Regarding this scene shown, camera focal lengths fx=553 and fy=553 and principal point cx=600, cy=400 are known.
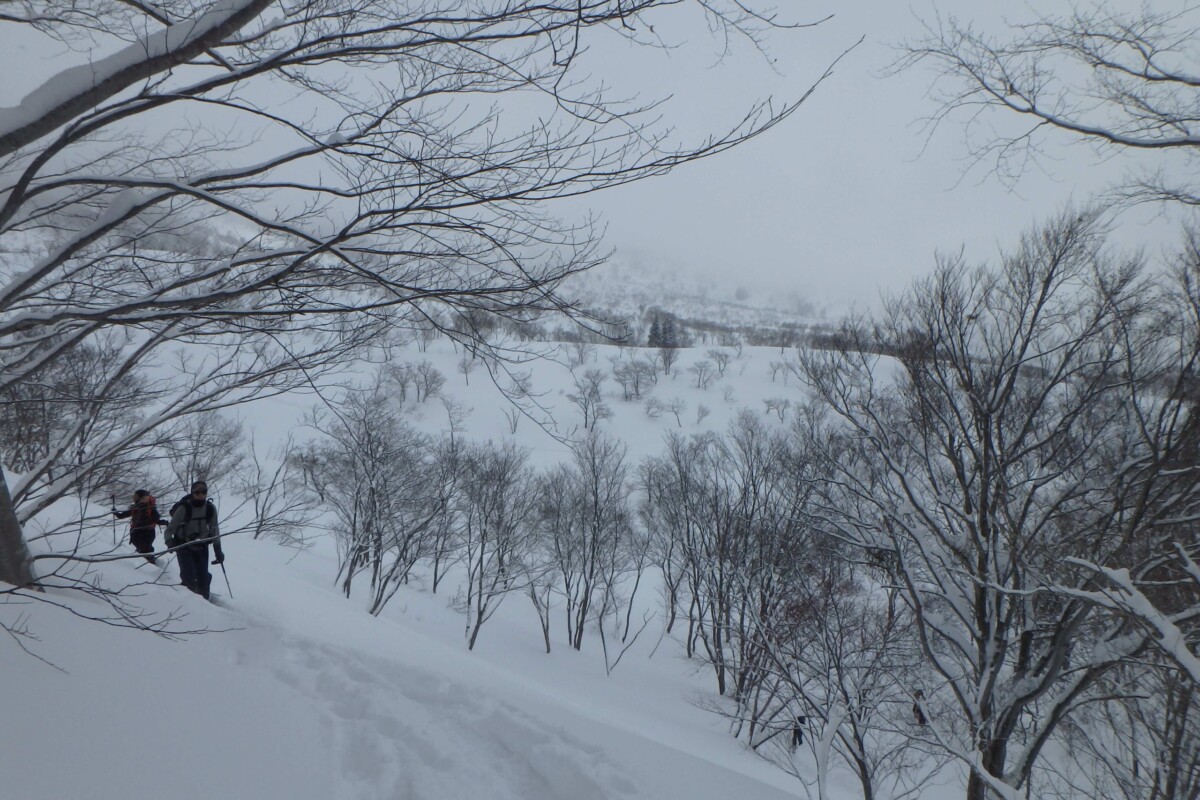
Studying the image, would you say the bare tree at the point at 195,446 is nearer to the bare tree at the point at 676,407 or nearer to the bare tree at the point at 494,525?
the bare tree at the point at 494,525

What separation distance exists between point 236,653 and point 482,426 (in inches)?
1666

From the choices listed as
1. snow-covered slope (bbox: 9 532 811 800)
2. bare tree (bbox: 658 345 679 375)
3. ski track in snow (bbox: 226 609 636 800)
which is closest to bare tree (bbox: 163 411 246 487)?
snow-covered slope (bbox: 9 532 811 800)

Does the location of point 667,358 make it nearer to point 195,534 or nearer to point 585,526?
point 585,526

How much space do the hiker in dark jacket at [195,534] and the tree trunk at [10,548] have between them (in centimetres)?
229

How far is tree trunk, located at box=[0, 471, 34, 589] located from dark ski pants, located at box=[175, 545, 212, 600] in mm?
2460

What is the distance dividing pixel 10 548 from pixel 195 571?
279 cm

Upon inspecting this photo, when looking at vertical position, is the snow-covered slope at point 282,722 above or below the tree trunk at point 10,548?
below

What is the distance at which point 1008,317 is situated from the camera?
624cm

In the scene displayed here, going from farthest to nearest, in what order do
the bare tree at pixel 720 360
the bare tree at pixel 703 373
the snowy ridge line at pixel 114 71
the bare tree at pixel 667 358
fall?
the bare tree at pixel 720 360 → the bare tree at pixel 667 358 → the bare tree at pixel 703 373 → the snowy ridge line at pixel 114 71

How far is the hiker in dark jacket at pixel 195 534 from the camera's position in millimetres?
5598

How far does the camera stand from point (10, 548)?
3.16 metres

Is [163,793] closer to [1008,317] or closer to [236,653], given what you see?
[236,653]

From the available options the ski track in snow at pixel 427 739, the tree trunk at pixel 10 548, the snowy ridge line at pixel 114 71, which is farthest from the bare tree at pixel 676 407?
the snowy ridge line at pixel 114 71

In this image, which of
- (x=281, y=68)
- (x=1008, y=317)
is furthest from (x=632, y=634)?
(x=281, y=68)
